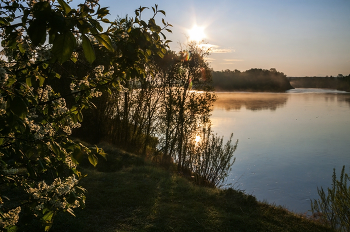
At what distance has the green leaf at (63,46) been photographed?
997mm

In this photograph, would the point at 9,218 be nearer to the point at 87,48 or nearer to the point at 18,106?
the point at 18,106

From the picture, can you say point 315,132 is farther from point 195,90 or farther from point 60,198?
point 60,198

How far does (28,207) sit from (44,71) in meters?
1.09

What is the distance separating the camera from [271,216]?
16.8 ft

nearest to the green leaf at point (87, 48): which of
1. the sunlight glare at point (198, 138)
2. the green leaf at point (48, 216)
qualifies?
the green leaf at point (48, 216)

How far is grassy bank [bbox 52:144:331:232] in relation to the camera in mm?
4348

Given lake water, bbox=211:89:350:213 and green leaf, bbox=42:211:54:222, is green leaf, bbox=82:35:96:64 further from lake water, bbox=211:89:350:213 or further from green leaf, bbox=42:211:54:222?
lake water, bbox=211:89:350:213

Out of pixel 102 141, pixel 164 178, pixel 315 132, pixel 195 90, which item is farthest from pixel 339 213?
pixel 315 132

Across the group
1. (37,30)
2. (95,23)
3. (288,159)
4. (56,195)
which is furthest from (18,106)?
(288,159)

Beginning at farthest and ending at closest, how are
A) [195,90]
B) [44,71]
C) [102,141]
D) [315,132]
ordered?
1. [315,132]
2. [102,141]
3. [195,90]
4. [44,71]

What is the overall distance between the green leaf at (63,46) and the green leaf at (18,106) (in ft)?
1.15

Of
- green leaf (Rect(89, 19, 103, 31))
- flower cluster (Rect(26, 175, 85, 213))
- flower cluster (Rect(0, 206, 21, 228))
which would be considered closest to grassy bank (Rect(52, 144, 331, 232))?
flower cluster (Rect(0, 206, 21, 228))

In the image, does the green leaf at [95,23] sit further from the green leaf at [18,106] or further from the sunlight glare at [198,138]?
the sunlight glare at [198,138]

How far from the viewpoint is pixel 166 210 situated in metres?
4.96
